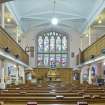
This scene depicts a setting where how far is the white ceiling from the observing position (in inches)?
955

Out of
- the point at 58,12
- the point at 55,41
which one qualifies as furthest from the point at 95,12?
the point at 55,41

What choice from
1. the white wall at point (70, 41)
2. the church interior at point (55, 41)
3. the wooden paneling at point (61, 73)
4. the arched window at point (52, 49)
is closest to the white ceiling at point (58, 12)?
the church interior at point (55, 41)

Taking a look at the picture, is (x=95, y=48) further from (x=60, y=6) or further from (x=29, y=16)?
(x=29, y=16)

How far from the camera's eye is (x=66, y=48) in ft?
118

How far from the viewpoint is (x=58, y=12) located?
98.4 ft

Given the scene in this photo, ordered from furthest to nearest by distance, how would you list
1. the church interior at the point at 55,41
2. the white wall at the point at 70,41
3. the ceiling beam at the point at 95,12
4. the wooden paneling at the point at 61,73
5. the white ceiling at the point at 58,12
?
1. the white wall at the point at 70,41
2. the wooden paneling at the point at 61,73
3. the white ceiling at the point at 58,12
4. the church interior at the point at 55,41
5. the ceiling beam at the point at 95,12

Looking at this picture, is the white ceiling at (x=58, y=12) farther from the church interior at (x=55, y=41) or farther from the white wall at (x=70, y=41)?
the white wall at (x=70, y=41)

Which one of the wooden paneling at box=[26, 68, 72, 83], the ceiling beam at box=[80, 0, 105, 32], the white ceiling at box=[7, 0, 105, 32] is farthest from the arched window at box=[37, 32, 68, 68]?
the ceiling beam at box=[80, 0, 105, 32]

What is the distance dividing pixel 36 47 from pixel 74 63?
4.69 meters

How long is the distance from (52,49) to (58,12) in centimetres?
753

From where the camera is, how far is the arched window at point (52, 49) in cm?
3584

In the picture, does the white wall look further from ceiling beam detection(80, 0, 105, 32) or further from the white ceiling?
ceiling beam detection(80, 0, 105, 32)

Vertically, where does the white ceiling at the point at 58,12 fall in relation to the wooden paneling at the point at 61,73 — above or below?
above

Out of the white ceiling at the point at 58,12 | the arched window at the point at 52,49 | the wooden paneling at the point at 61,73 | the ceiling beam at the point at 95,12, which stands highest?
the white ceiling at the point at 58,12
